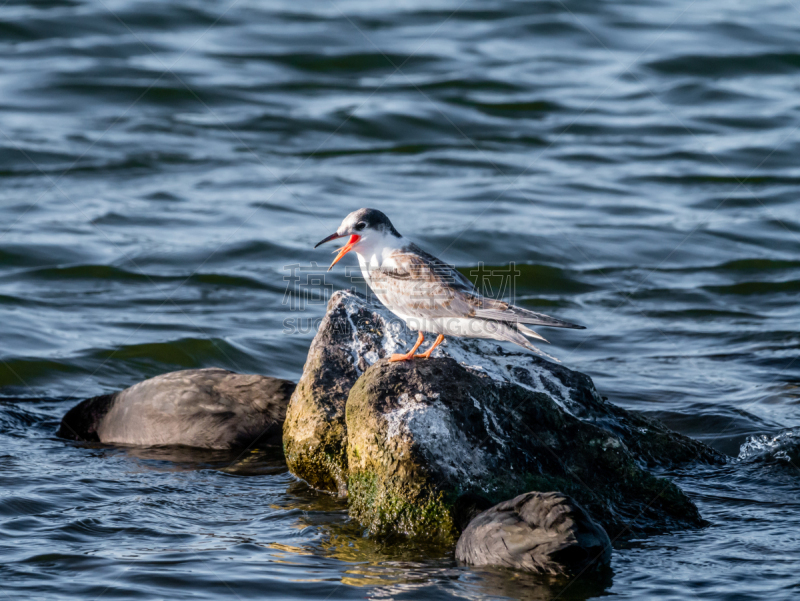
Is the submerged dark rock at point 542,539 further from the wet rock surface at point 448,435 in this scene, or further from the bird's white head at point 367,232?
the bird's white head at point 367,232

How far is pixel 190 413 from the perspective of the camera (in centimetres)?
738

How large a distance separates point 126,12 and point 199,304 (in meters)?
14.9

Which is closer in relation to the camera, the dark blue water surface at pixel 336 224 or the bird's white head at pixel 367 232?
Answer: the dark blue water surface at pixel 336 224

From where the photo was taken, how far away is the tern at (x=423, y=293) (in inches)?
222

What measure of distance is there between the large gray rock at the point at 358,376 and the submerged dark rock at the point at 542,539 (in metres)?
1.22

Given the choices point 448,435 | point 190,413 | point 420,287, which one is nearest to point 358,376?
point 420,287

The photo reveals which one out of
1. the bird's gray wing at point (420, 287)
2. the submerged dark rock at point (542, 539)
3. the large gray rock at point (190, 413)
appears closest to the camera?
the submerged dark rock at point (542, 539)

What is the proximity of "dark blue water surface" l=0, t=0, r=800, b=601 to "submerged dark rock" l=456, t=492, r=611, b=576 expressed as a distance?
0.12 m

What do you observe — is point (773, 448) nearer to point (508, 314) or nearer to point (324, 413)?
point (508, 314)

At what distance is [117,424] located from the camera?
748cm

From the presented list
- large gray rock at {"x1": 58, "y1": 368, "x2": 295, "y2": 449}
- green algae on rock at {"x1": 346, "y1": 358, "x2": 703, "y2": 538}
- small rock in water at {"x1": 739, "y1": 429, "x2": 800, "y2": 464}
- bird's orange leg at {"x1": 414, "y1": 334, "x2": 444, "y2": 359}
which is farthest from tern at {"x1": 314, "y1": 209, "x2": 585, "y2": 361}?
small rock in water at {"x1": 739, "y1": 429, "x2": 800, "y2": 464}

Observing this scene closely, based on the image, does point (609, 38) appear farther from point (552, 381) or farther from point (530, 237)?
point (552, 381)

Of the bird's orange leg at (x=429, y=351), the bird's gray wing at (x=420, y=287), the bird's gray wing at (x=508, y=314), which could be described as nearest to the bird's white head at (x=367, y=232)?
the bird's gray wing at (x=420, y=287)

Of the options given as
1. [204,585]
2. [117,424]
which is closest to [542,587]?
[204,585]
